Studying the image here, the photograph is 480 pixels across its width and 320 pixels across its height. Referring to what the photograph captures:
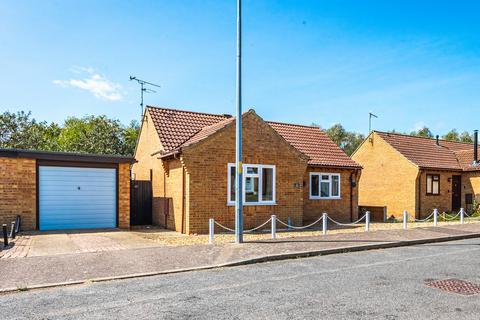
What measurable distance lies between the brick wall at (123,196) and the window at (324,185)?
850 cm

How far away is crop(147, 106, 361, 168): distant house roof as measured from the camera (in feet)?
54.4

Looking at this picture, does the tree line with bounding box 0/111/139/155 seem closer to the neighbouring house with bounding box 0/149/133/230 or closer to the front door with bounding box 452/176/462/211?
the neighbouring house with bounding box 0/149/133/230

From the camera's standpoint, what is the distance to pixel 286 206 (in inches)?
634

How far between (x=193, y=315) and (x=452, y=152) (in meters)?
27.2

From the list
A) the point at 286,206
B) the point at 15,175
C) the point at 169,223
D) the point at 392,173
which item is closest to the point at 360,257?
A: the point at 286,206

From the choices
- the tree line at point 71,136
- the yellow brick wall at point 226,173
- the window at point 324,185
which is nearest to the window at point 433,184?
the window at point 324,185

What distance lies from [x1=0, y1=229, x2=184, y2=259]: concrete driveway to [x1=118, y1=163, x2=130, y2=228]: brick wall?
953 mm

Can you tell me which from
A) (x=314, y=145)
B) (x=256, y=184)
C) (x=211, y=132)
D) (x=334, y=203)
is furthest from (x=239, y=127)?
(x=314, y=145)

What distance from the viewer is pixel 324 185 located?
761 inches

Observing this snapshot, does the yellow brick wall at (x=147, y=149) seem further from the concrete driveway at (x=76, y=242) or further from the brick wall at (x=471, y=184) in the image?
the brick wall at (x=471, y=184)

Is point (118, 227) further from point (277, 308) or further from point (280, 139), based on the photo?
point (277, 308)

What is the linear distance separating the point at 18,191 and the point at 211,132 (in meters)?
7.18

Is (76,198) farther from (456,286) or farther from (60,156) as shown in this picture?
(456,286)

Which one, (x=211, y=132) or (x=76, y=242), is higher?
(x=211, y=132)
